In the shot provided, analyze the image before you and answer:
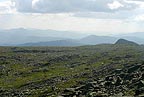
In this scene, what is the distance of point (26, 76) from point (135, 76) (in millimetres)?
105769

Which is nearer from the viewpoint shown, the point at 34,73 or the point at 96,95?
the point at 96,95

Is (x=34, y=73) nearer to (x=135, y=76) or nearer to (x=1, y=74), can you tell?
(x=1, y=74)

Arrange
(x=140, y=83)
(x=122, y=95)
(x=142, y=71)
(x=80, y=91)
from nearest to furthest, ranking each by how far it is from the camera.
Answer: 1. (x=122, y=95)
2. (x=140, y=83)
3. (x=80, y=91)
4. (x=142, y=71)

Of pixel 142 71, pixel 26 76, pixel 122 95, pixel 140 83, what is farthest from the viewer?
pixel 26 76

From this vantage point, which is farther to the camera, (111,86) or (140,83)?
(111,86)

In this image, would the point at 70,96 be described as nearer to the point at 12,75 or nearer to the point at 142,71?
the point at 142,71

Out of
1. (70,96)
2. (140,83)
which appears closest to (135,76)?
(140,83)

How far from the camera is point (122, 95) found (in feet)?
223

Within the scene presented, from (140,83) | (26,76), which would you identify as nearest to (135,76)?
(140,83)

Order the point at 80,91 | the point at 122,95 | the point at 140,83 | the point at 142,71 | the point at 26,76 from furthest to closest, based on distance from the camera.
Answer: the point at 26,76
the point at 142,71
the point at 80,91
the point at 140,83
the point at 122,95

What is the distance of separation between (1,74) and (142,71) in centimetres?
11395

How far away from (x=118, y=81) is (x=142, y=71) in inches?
402

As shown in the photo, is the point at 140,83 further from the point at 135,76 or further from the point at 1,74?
the point at 1,74

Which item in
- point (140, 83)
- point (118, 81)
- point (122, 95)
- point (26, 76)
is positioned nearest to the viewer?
point (122, 95)
